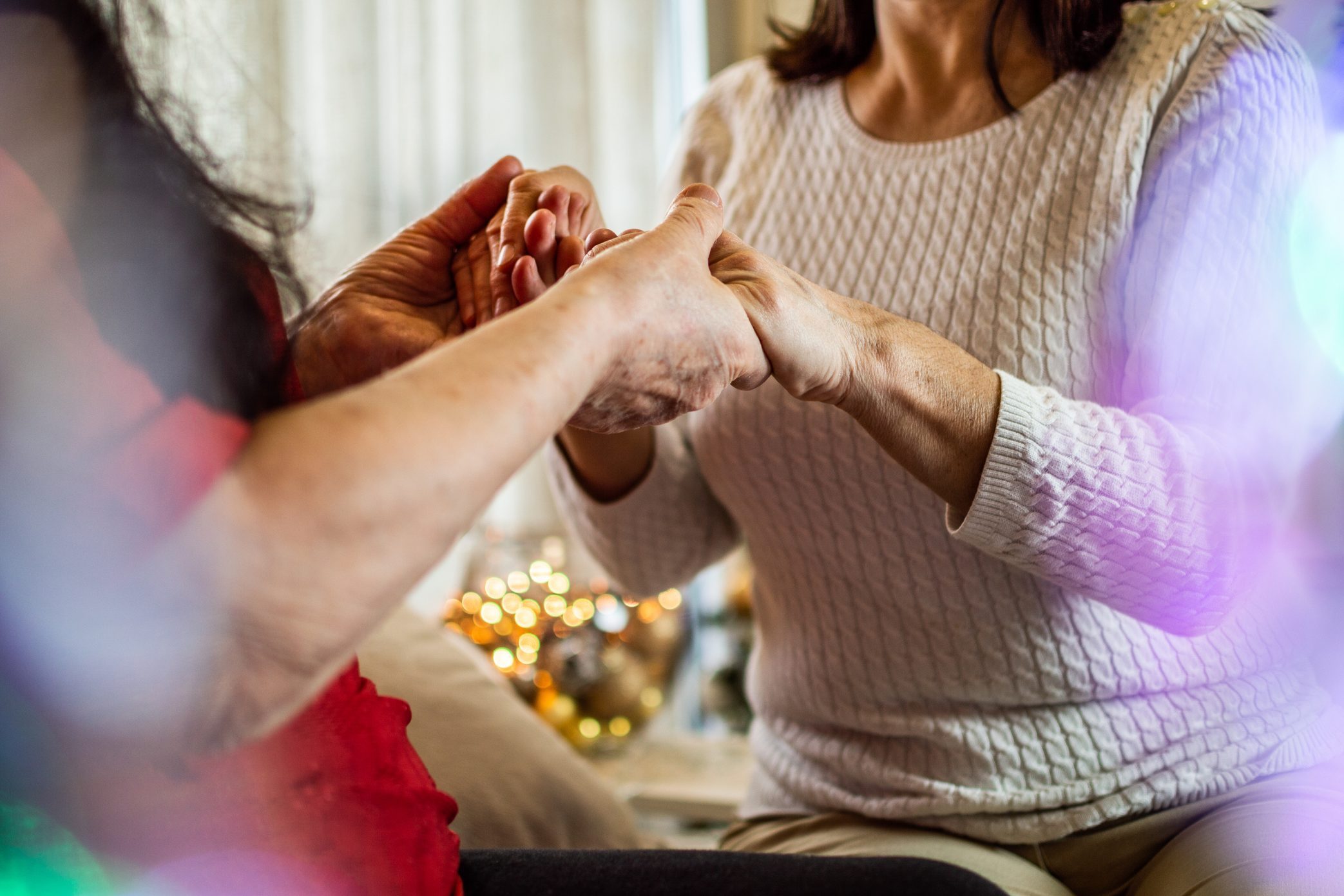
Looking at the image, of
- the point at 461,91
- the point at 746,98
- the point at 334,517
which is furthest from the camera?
the point at 461,91

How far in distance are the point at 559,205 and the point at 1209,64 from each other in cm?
Result: 54

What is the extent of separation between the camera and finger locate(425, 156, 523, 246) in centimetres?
87

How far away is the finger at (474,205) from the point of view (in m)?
0.87

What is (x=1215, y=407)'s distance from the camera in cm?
85

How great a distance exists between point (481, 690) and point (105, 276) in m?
0.80

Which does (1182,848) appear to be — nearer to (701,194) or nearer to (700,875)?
(700,875)

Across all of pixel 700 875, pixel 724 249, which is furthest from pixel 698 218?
pixel 700 875

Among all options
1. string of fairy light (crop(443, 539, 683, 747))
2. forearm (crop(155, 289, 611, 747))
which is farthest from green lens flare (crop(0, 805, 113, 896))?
string of fairy light (crop(443, 539, 683, 747))

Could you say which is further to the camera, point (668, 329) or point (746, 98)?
point (746, 98)

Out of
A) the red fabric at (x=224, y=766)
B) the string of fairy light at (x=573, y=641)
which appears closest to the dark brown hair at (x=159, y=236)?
the red fabric at (x=224, y=766)

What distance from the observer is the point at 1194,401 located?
855mm

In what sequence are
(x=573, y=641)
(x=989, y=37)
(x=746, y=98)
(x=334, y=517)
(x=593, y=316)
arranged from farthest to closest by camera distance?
(x=573, y=641)
(x=746, y=98)
(x=989, y=37)
(x=593, y=316)
(x=334, y=517)

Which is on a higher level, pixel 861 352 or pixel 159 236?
pixel 159 236

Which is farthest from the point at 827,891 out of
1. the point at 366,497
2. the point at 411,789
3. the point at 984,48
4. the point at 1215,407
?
the point at 984,48
